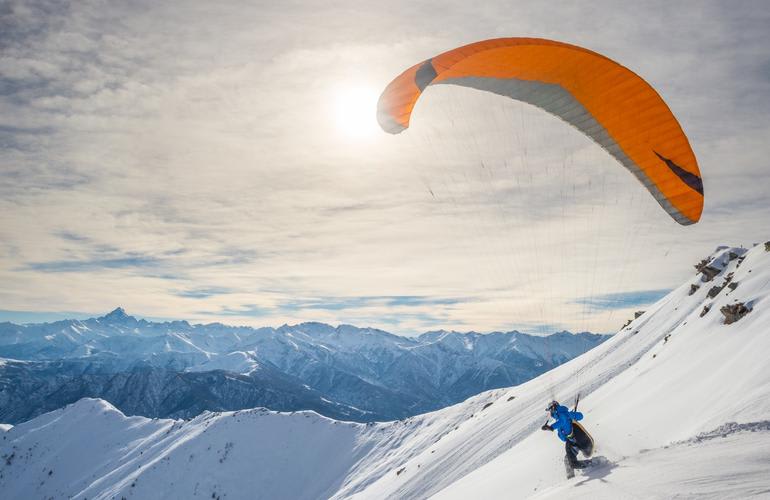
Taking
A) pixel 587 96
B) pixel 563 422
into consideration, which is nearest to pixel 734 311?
pixel 587 96

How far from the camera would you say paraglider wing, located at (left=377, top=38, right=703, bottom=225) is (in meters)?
12.2

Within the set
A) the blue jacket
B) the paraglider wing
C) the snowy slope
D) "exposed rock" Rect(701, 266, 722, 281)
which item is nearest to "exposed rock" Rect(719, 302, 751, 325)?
the snowy slope

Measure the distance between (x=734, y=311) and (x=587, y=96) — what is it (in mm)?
11104

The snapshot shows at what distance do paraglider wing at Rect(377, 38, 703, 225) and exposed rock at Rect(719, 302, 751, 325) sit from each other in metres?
7.60

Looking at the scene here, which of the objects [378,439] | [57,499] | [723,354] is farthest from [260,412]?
[723,354]

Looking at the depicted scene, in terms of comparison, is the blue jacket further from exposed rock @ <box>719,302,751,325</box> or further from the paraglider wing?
exposed rock @ <box>719,302,751,325</box>

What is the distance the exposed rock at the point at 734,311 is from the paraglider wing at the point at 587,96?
24.9 feet

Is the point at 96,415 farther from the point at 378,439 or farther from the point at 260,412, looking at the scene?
the point at 378,439

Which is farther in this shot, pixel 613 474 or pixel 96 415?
pixel 96 415

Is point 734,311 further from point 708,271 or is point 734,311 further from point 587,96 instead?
point 708,271

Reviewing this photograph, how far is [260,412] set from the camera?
80812 millimetres

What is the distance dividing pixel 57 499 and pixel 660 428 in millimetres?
94345

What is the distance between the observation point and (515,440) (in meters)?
28.2

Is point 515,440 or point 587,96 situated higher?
point 587,96
